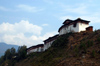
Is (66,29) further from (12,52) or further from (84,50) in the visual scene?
(12,52)

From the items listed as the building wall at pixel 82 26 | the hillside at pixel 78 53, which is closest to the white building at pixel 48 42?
the hillside at pixel 78 53

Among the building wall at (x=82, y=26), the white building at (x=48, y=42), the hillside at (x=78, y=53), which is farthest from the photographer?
the white building at (x=48, y=42)

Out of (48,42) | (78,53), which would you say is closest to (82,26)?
(78,53)

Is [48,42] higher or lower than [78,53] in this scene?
higher

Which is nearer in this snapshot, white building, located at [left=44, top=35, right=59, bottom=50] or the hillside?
the hillside

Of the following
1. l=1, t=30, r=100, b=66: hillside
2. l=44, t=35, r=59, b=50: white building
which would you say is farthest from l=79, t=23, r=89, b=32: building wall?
l=44, t=35, r=59, b=50: white building

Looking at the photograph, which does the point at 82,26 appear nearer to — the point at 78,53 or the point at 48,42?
the point at 78,53

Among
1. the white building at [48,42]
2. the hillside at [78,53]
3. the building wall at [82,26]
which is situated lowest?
the hillside at [78,53]

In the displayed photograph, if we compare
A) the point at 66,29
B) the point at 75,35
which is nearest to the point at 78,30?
the point at 75,35

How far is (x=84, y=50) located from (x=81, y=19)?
42.7 feet

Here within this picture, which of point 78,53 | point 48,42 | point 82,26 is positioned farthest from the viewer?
point 48,42

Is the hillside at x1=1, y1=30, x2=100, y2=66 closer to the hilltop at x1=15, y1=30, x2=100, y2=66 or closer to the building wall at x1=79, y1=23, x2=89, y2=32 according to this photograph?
the hilltop at x1=15, y1=30, x2=100, y2=66

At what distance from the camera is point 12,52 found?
59.7m

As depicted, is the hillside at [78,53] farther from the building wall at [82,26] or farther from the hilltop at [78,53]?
the building wall at [82,26]
